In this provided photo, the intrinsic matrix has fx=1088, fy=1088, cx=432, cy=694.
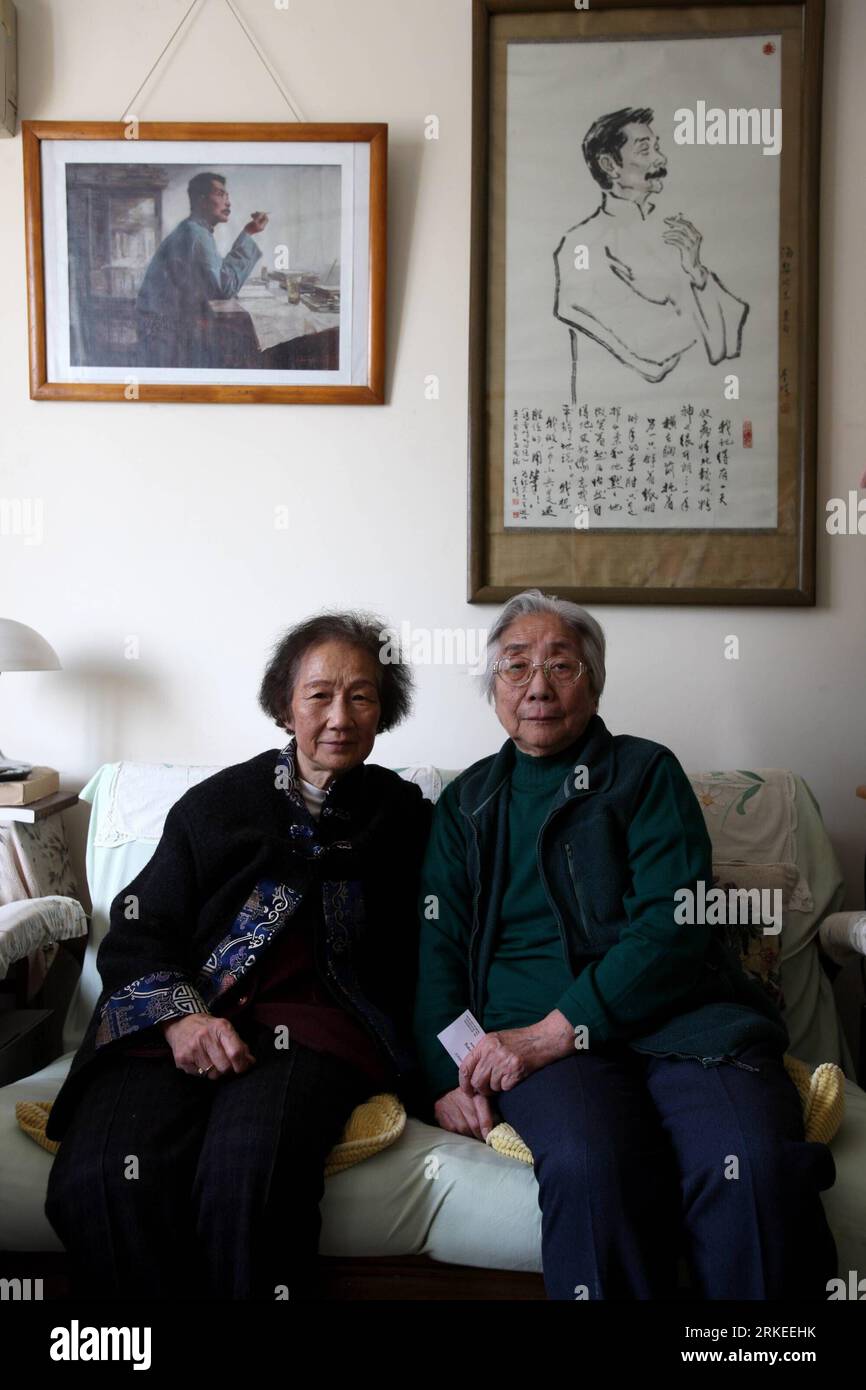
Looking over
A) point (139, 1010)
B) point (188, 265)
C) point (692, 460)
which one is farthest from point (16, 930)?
point (692, 460)

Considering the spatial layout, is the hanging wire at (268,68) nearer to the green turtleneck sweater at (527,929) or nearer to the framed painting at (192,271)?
the framed painting at (192,271)

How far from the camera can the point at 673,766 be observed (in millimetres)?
1689

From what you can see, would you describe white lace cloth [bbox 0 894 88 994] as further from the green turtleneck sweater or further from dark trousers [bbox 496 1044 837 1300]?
dark trousers [bbox 496 1044 837 1300]

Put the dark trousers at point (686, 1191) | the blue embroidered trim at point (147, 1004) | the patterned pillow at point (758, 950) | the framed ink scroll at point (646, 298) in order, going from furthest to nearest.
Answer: the framed ink scroll at point (646, 298) < the patterned pillow at point (758, 950) < the blue embroidered trim at point (147, 1004) < the dark trousers at point (686, 1191)

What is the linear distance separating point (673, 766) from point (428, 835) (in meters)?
Answer: 0.44

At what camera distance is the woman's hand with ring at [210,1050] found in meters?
1.51

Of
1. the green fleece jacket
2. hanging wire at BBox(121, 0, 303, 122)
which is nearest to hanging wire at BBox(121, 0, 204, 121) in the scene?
hanging wire at BBox(121, 0, 303, 122)

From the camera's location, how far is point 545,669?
1729 mm

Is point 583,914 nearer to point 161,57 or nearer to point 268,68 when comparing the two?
point 268,68

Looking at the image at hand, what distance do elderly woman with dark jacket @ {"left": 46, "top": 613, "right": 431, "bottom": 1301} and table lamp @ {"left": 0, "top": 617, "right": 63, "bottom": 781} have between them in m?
0.55

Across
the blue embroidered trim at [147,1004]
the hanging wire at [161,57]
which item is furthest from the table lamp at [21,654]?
the hanging wire at [161,57]

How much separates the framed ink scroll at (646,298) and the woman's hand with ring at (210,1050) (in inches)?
44.1

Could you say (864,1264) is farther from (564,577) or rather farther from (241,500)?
(241,500)

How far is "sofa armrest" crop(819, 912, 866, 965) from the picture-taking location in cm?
177
